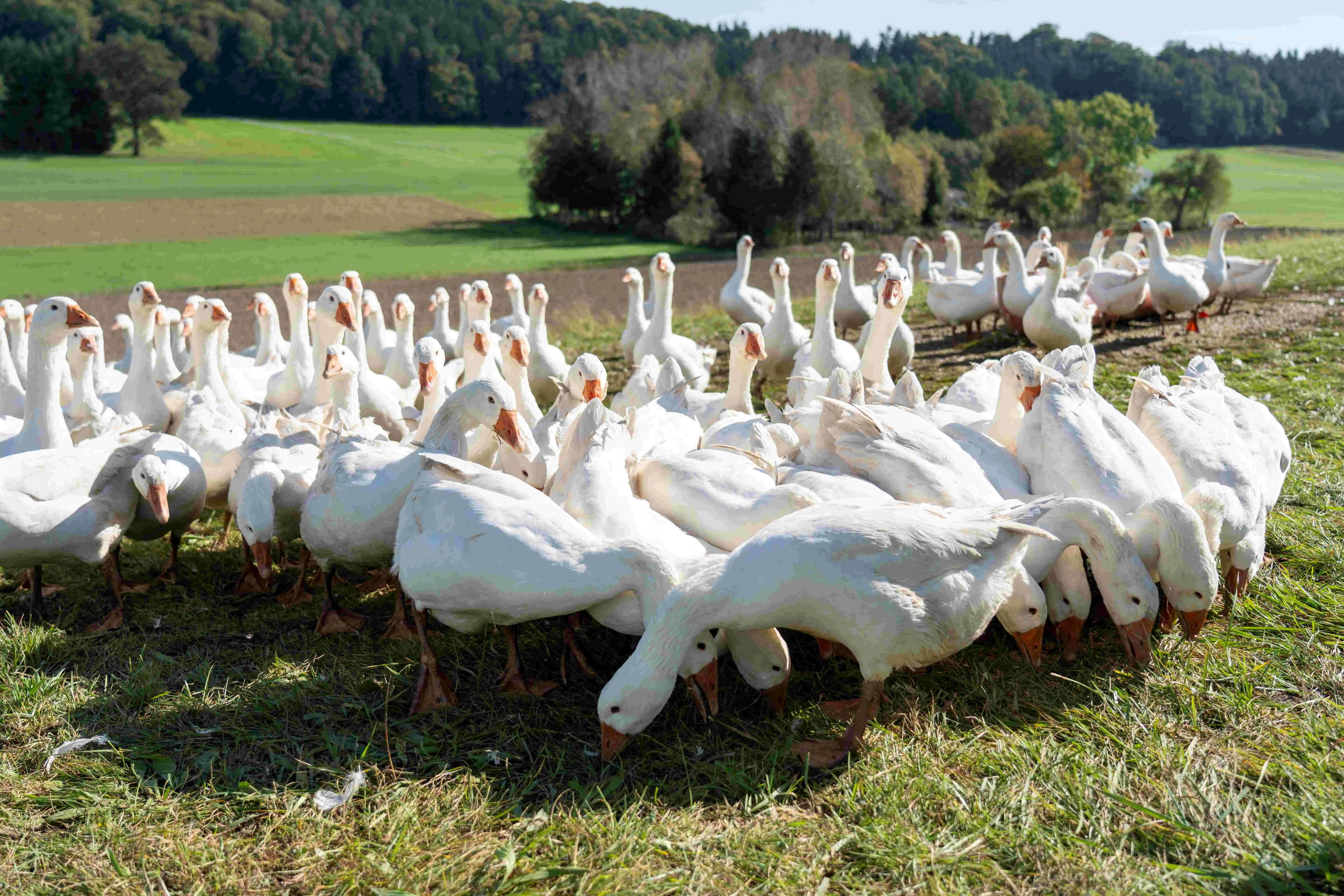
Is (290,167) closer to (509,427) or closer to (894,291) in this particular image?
(894,291)

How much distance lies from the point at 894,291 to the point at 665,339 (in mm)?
3345

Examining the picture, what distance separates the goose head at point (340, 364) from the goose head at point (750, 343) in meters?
2.52

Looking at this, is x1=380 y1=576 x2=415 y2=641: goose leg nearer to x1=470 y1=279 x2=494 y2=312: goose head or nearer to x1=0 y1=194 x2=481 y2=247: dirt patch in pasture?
x1=470 y1=279 x2=494 y2=312: goose head

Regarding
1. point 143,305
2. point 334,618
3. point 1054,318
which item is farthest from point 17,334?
point 1054,318

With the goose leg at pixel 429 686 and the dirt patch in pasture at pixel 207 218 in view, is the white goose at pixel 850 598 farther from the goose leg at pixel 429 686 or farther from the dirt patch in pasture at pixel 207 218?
the dirt patch in pasture at pixel 207 218

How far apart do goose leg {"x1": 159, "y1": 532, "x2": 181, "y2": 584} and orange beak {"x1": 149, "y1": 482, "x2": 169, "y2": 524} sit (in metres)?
0.72

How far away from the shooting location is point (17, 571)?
5.58 m

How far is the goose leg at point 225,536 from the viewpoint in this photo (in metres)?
6.15

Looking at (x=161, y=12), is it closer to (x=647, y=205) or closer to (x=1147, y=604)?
(x=647, y=205)

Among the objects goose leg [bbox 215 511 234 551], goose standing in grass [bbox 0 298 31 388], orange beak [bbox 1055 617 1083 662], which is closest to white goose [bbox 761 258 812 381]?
goose leg [bbox 215 511 234 551]

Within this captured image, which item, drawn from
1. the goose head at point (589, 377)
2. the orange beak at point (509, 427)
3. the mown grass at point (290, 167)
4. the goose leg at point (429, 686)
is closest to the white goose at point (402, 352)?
the goose head at point (589, 377)

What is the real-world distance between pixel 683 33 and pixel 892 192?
202 ft

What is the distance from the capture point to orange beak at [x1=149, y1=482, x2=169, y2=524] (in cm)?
485

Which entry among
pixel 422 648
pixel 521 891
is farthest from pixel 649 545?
pixel 521 891
